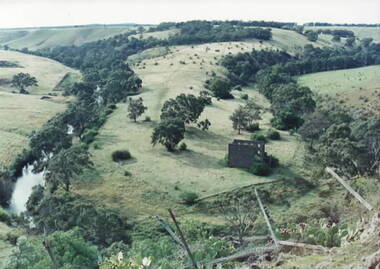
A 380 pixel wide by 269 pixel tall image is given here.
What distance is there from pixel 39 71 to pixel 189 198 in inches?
3694

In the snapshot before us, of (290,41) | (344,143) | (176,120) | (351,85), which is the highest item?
(344,143)

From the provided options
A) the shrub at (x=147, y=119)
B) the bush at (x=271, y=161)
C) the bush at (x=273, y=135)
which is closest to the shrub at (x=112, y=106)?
the shrub at (x=147, y=119)

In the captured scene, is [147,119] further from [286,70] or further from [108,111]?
[286,70]

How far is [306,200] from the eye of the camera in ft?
133

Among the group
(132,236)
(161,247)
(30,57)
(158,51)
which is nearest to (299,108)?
(132,236)

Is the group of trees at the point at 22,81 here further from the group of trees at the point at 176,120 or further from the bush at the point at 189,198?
the bush at the point at 189,198

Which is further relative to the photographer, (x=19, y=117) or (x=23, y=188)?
(x=19, y=117)

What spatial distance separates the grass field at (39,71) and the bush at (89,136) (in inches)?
1853

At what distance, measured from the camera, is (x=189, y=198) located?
132ft

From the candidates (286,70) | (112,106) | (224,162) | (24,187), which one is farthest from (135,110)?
(286,70)

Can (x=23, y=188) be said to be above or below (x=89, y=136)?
below

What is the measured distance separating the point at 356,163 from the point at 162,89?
48706mm

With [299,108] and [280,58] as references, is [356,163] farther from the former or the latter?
[280,58]

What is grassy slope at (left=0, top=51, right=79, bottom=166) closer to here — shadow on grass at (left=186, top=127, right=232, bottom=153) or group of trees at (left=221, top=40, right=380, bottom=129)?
shadow on grass at (left=186, top=127, right=232, bottom=153)
